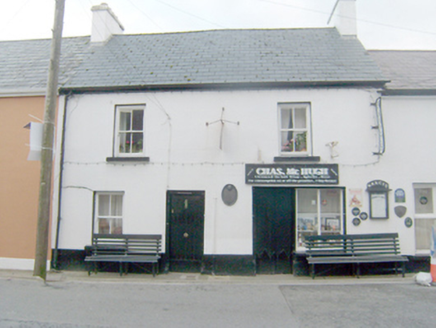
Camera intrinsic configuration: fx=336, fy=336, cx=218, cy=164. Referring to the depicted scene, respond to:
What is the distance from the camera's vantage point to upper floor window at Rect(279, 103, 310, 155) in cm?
919

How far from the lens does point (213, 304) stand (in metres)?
6.37

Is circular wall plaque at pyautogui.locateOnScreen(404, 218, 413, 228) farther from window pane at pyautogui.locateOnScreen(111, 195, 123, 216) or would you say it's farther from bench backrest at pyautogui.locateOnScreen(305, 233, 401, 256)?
window pane at pyautogui.locateOnScreen(111, 195, 123, 216)

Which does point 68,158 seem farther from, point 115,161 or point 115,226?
point 115,226

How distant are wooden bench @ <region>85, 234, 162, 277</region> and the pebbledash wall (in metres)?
0.31

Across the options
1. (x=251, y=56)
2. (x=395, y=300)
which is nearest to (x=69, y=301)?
(x=395, y=300)

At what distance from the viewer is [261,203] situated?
8969 millimetres

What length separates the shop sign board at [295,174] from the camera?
8.76 metres

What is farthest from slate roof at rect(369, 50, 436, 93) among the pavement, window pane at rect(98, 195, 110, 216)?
window pane at rect(98, 195, 110, 216)

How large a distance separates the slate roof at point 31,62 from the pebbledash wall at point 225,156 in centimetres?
187

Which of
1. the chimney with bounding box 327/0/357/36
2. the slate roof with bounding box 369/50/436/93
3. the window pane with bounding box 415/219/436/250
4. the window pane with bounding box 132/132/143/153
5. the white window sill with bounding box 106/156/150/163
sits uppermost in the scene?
the chimney with bounding box 327/0/357/36

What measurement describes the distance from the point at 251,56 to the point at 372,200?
5.50 metres

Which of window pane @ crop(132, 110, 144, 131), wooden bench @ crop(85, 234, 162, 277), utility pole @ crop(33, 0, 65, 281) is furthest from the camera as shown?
window pane @ crop(132, 110, 144, 131)

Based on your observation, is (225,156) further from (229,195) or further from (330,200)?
(330,200)

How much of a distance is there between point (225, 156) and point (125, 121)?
3.15 m
